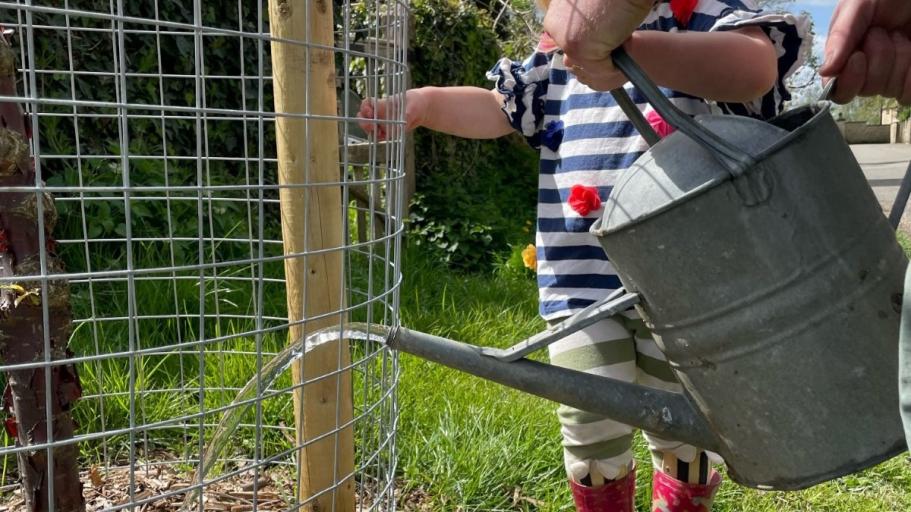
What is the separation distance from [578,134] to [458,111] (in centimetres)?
26

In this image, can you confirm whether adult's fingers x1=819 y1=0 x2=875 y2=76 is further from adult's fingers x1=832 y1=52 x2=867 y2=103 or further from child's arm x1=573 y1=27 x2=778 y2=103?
child's arm x1=573 y1=27 x2=778 y2=103

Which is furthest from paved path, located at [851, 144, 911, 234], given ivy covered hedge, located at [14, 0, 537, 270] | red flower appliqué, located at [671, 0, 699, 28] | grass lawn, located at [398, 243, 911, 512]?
Answer: red flower appliqué, located at [671, 0, 699, 28]

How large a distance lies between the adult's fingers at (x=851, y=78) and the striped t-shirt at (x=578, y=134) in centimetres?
34

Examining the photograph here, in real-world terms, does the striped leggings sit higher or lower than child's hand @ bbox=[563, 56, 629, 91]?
lower

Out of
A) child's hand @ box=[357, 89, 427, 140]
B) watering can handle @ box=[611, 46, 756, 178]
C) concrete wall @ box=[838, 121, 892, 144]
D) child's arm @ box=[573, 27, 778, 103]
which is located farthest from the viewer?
concrete wall @ box=[838, 121, 892, 144]

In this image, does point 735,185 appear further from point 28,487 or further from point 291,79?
point 28,487

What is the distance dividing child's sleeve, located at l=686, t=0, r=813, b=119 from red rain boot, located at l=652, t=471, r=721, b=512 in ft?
2.50

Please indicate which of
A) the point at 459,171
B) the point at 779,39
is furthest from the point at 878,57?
the point at 459,171

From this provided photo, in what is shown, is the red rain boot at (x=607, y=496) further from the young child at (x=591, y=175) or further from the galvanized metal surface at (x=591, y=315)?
the galvanized metal surface at (x=591, y=315)

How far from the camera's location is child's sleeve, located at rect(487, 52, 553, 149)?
5.68ft

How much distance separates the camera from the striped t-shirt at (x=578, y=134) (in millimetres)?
1531

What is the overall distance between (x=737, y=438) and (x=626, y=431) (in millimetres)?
668

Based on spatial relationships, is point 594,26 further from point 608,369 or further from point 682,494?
point 682,494

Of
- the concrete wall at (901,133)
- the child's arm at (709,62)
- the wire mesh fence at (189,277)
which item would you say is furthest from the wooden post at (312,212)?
the concrete wall at (901,133)
